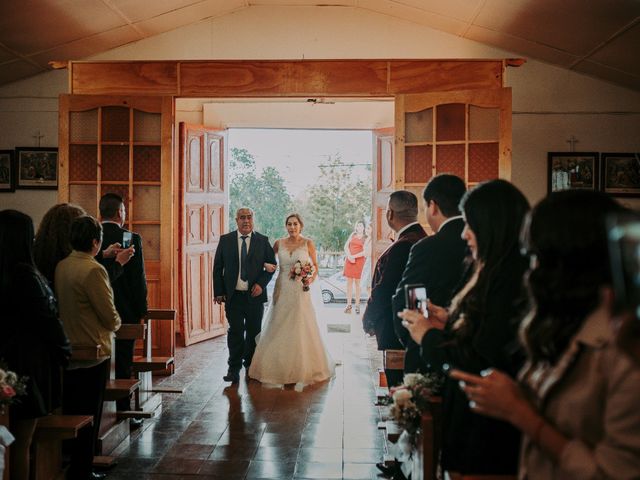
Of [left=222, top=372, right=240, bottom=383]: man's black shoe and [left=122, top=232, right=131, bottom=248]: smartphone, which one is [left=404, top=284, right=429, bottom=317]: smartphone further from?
[left=222, top=372, right=240, bottom=383]: man's black shoe

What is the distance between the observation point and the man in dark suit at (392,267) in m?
4.35

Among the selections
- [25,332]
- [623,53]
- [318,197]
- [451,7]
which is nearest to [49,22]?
[451,7]

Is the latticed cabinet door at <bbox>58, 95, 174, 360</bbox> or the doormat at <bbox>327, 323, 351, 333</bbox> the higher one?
the latticed cabinet door at <bbox>58, 95, 174, 360</bbox>

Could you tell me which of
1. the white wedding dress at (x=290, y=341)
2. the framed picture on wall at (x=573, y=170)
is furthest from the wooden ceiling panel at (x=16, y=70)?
the framed picture on wall at (x=573, y=170)

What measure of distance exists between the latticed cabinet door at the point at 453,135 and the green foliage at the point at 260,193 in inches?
392

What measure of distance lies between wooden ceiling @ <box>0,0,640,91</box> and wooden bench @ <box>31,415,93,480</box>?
179 inches

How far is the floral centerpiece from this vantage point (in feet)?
9.46

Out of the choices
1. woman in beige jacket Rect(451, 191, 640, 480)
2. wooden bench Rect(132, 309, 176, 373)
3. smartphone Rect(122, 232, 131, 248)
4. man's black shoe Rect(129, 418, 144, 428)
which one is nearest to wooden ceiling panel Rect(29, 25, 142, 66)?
smartphone Rect(122, 232, 131, 248)

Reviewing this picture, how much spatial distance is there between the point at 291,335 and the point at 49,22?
4.16 m

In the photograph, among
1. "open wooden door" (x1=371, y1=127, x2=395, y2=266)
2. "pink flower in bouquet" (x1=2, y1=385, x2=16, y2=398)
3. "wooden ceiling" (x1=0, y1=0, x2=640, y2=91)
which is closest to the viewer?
"pink flower in bouquet" (x1=2, y1=385, x2=16, y2=398)

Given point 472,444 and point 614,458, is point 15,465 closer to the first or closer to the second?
point 472,444

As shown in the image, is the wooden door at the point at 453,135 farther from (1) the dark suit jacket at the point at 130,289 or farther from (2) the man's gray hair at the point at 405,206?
(1) the dark suit jacket at the point at 130,289

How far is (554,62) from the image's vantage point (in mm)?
8461

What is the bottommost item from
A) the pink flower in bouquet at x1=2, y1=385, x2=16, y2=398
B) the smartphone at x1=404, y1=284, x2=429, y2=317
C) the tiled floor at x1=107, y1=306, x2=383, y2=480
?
the tiled floor at x1=107, y1=306, x2=383, y2=480
